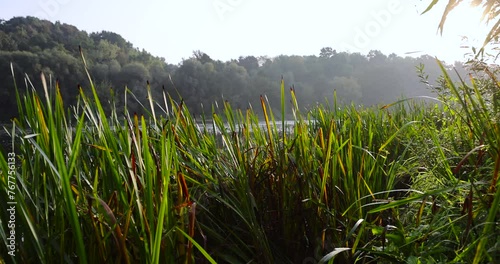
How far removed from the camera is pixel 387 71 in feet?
158

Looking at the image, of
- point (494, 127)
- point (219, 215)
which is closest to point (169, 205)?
point (219, 215)

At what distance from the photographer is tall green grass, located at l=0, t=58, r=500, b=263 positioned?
89 centimetres

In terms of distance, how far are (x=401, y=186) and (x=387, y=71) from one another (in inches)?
1932

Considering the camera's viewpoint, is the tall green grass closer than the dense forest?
Yes

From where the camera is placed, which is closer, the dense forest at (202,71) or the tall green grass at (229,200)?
the tall green grass at (229,200)

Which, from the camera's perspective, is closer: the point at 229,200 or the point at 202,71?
the point at 229,200

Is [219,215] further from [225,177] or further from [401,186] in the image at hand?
[401,186]

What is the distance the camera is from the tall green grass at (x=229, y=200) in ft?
2.93

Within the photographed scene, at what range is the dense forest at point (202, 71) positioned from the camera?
34.2 m

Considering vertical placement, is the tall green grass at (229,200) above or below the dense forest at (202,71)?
below

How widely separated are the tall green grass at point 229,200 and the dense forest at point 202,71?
30.0 m

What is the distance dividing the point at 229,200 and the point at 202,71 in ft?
134

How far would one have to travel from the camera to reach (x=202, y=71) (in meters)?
41.4

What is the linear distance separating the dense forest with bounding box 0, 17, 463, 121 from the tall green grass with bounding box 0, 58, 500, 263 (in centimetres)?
3000
